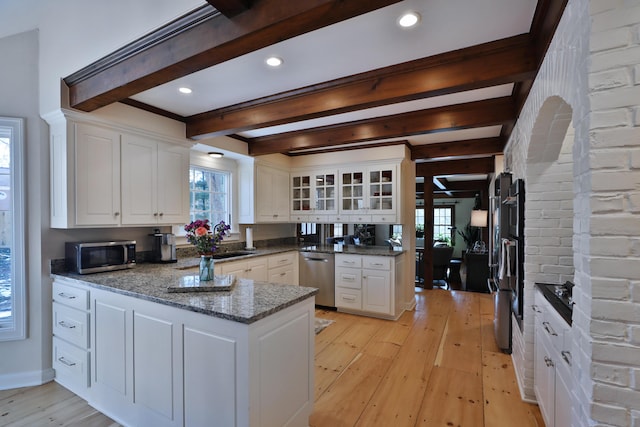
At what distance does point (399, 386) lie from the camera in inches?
97.6

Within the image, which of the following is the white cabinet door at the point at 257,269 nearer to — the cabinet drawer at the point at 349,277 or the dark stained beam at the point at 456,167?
the cabinet drawer at the point at 349,277

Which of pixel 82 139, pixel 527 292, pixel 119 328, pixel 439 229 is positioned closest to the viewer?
pixel 119 328

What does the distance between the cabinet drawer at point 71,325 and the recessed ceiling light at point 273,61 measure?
7.50 ft

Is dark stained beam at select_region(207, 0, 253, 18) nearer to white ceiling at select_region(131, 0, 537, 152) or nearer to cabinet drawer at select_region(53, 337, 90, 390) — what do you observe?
white ceiling at select_region(131, 0, 537, 152)

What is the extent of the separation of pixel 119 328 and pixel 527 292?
298 cm

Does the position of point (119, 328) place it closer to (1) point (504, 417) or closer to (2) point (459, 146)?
(1) point (504, 417)

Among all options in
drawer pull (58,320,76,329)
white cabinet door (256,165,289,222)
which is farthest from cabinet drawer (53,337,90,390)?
white cabinet door (256,165,289,222)

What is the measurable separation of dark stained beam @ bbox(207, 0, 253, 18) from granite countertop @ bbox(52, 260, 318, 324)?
1.49 m

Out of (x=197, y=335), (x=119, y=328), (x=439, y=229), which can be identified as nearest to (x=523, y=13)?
(x=197, y=335)

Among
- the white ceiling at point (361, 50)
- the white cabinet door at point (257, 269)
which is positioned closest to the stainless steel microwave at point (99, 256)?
→ the white cabinet door at point (257, 269)

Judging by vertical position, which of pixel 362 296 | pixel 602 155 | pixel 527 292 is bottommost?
pixel 362 296

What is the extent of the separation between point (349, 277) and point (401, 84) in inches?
109

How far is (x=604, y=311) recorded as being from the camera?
1.04m

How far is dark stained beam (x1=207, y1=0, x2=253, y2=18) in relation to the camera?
140 cm
